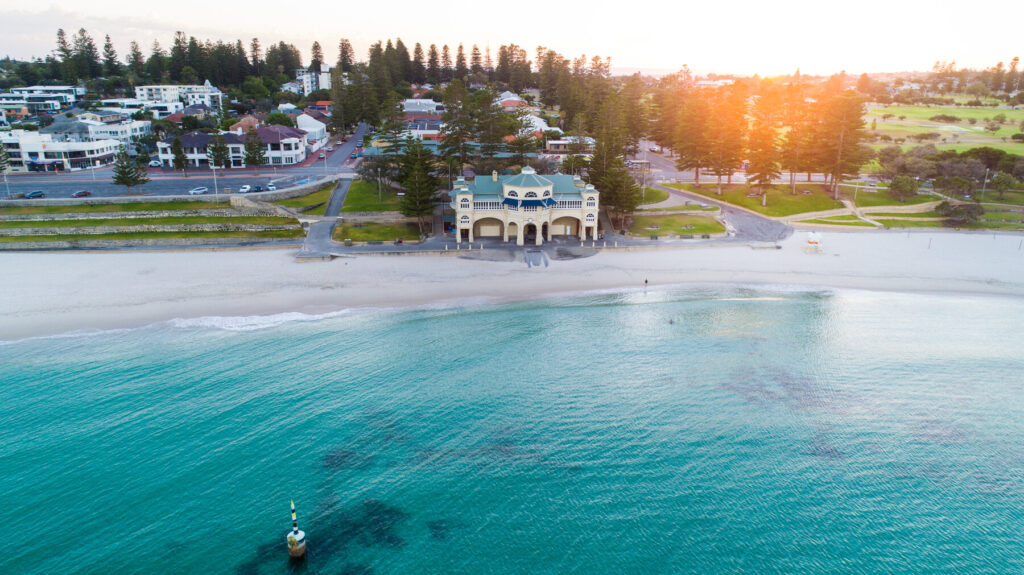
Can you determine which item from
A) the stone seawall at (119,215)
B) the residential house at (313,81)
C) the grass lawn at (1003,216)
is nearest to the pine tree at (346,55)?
the residential house at (313,81)

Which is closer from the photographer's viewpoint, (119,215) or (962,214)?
(119,215)

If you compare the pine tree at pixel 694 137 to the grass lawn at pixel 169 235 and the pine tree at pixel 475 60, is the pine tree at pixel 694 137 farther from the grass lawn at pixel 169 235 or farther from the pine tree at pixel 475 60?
the pine tree at pixel 475 60

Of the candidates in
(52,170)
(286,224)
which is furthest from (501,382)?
(52,170)

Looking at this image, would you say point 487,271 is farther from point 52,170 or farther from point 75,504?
point 52,170

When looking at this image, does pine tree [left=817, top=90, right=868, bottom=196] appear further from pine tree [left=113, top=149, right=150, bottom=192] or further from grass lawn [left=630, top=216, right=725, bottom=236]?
pine tree [left=113, top=149, right=150, bottom=192]

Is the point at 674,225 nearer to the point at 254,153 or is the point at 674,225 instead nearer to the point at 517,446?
the point at 517,446

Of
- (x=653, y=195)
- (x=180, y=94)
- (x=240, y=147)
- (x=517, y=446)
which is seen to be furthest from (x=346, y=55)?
(x=517, y=446)
